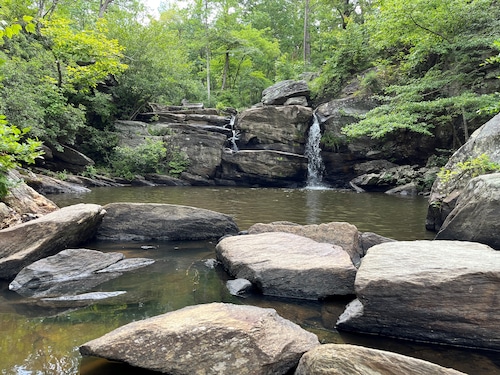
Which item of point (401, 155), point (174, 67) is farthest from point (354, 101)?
point (174, 67)

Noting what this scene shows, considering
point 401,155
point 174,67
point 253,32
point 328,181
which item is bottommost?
point 328,181

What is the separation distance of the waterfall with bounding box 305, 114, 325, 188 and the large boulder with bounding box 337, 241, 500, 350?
17.9 metres

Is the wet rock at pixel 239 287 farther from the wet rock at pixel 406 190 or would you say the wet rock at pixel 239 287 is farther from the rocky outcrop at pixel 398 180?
the rocky outcrop at pixel 398 180

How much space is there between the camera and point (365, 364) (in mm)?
2189

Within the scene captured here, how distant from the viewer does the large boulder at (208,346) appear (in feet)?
8.37

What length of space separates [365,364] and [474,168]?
6258mm

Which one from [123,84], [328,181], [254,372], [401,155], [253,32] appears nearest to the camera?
[254,372]

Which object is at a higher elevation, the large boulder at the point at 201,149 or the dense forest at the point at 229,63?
the dense forest at the point at 229,63

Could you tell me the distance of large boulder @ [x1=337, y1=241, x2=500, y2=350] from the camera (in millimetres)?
3119

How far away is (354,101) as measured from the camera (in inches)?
832

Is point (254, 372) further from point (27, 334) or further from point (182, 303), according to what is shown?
point (27, 334)

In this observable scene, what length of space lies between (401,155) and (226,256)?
1739 cm

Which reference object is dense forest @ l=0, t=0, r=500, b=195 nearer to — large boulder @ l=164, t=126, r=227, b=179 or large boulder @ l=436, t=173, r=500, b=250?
large boulder @ l=436, t=173, r=500, b=250

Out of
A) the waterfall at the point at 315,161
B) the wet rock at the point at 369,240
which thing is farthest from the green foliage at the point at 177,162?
the wet rock at the point at 369,240
